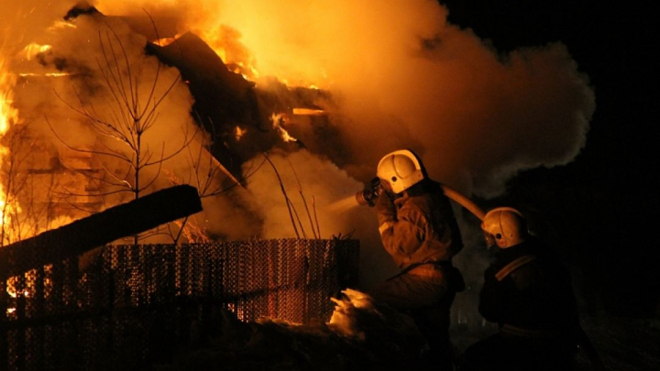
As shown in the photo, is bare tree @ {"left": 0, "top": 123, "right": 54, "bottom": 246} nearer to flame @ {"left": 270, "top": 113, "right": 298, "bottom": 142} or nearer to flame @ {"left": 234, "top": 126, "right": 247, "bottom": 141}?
A: flame @ {"left": 234, "top": 126, "right": 247, "bottom": 141}

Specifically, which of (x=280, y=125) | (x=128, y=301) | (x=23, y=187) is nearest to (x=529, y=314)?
(x=128, y=301)

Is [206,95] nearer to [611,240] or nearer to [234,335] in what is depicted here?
[234,335]

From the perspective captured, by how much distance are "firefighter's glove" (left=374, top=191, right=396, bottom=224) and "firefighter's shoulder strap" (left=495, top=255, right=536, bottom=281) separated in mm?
1275

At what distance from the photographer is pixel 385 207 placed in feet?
25.6

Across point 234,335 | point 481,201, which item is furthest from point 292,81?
point 234,335

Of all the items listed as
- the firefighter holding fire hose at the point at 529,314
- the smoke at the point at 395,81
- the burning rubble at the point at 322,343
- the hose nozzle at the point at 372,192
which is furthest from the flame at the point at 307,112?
the firefighter holding fire hose at the point at 529,314

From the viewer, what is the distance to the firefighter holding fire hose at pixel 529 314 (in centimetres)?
664

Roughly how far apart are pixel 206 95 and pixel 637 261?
12240 millimetres

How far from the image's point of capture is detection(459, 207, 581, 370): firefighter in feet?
21.8

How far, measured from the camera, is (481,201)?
18859 millimetres

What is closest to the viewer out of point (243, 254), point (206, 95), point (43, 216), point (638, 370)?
point (243, 254)

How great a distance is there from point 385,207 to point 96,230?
10.8 ft

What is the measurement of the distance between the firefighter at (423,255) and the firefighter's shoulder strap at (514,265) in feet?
1.98

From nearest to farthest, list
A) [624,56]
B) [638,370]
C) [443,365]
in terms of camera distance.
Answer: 1. [443,365]
2. [638,370]
3. [624,56]
